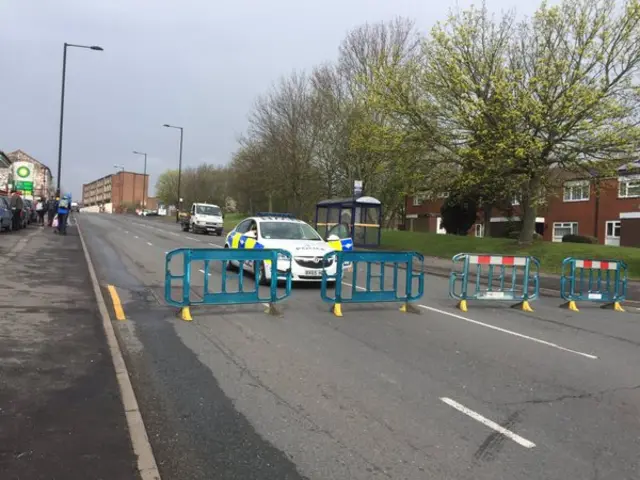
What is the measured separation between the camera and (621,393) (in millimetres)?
5586

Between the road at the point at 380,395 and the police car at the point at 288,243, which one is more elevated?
the police car at the point at 288,243

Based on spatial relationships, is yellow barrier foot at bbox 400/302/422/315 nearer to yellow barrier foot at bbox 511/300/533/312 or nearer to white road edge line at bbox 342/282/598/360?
white road edge line at bbox 342/282/598/360

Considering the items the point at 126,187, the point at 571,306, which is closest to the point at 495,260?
the point at 571,306

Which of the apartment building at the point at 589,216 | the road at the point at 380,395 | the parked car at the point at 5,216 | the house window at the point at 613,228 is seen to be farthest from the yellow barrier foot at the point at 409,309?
the house window at the point at 613,228

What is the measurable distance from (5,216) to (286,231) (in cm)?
1640

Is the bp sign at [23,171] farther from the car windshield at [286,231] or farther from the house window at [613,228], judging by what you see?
the house window at [613,228]

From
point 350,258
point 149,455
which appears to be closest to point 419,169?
point 350,258

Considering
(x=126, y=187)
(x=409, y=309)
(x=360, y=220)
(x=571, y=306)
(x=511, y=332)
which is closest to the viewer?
(x=511, y=332)

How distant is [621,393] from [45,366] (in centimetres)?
564

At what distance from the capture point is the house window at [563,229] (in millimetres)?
39763

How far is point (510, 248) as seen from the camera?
2475cm

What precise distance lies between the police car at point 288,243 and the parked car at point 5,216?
1359cm

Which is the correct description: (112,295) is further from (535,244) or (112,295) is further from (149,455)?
(535,244)

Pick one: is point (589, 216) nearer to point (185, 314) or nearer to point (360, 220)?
point (360, 220)
